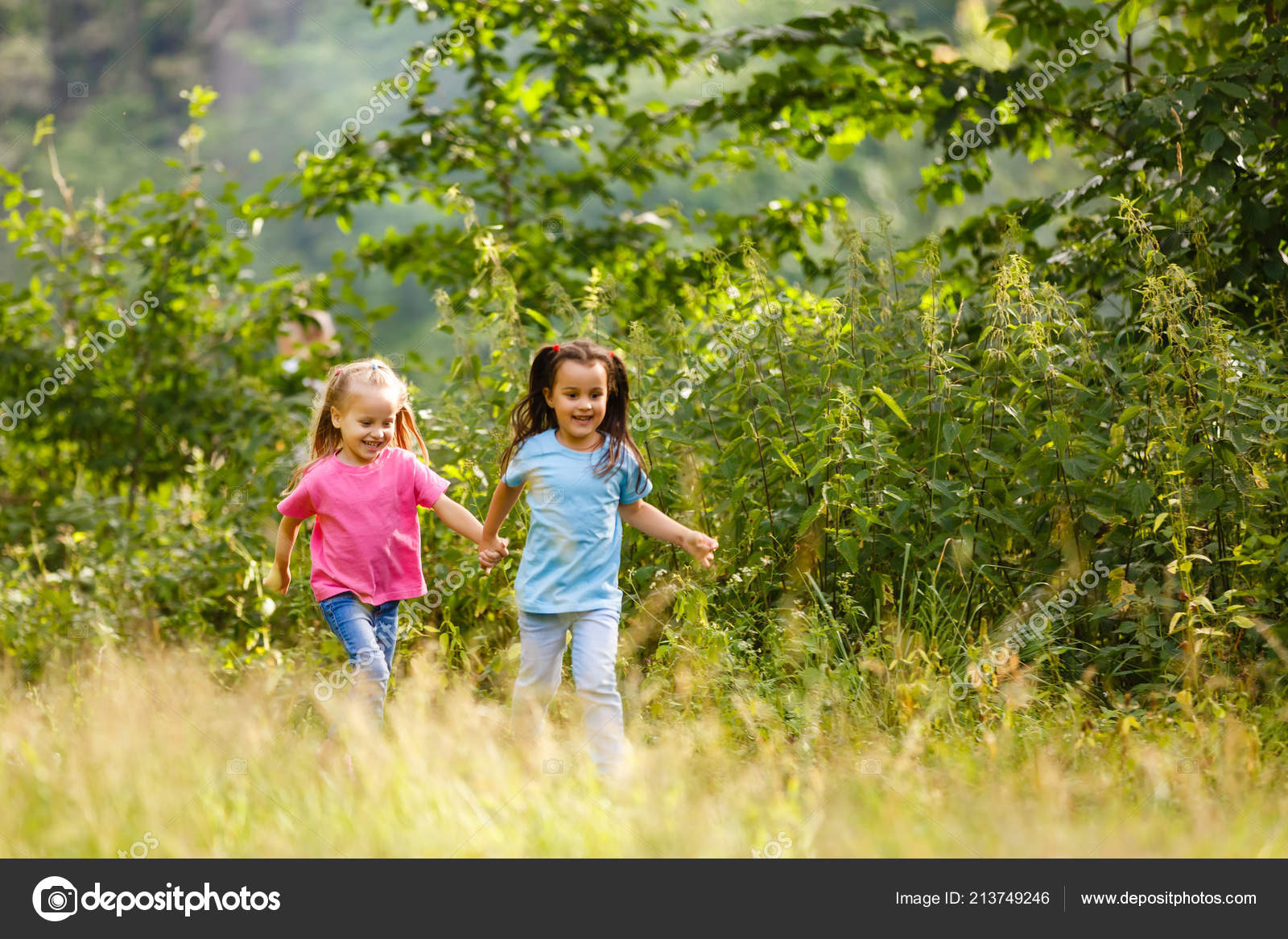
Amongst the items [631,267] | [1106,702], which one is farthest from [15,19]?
[1106,702]

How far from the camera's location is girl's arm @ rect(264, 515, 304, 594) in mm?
3947

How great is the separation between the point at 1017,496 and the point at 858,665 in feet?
2.87

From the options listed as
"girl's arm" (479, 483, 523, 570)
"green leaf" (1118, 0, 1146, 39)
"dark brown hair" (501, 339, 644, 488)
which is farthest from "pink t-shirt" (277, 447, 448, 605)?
"green leaf" (1118, 0, 1146, 39)

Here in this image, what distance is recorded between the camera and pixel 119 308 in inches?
300

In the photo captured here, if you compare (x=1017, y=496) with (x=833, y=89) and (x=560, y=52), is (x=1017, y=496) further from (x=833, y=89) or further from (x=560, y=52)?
(x=560, y=52)

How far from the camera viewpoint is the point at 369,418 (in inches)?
152

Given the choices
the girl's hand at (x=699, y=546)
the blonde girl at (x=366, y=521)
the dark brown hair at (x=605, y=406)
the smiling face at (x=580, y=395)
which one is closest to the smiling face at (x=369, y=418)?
the blonde girl at (x=366, y=521)

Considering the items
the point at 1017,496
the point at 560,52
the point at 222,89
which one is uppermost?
the point at 222,89

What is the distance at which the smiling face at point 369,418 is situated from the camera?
3.86m

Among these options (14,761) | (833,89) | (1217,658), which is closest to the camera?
(14,761)

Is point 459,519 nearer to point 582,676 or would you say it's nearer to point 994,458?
point 582,676
